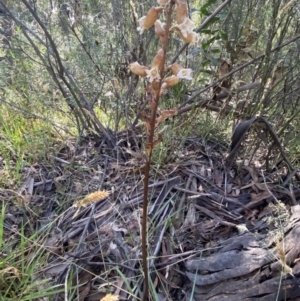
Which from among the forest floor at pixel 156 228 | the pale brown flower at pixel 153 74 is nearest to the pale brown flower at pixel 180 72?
the pale brown flower at pixel 153 74

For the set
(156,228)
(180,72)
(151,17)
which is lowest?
(156,228)

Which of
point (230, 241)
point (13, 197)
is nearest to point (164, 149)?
point (230, 241)

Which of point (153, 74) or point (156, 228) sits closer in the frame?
point (153, 74)

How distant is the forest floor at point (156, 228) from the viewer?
4.31ft

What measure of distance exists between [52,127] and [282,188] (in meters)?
1.43

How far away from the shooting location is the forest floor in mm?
1313

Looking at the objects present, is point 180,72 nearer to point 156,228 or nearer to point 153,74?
point 153,74

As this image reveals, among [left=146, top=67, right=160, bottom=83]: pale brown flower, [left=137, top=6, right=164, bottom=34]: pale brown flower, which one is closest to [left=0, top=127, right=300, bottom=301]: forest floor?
[left=146, top=67, right=160, bottom=83]: pale brown flower

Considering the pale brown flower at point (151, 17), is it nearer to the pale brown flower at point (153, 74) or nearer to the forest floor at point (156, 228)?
the pale brown flower at point (153, 74)

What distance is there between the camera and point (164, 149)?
185 centimetres

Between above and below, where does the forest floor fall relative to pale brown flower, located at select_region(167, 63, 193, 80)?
below

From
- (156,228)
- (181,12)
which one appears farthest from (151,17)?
(156,228)

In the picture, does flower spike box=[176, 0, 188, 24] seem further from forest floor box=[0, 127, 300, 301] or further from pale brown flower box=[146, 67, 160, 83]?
forest floor box=[0, 127, 300, 301]

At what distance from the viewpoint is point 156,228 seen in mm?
1541
